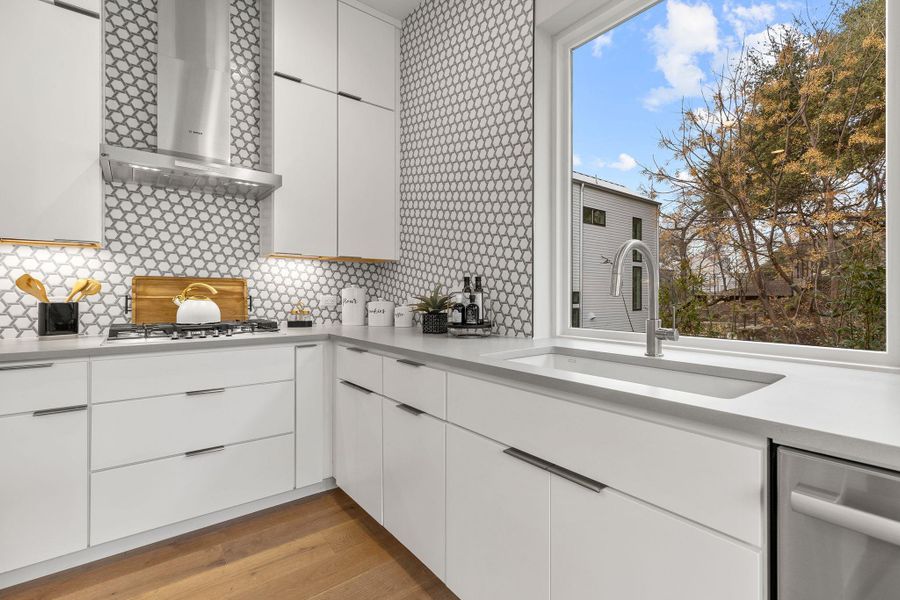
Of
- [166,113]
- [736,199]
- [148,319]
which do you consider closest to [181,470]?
[148,319]

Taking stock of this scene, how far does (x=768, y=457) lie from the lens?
0.78m

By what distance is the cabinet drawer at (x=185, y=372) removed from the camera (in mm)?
1843

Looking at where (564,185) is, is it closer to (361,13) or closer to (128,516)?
(361,13)

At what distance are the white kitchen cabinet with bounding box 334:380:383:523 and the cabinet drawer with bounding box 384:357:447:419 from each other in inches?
6.4

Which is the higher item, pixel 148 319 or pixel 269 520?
pixel 148 319

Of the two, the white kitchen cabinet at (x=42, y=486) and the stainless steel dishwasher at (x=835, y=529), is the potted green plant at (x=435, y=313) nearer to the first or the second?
the white kitchen cabinet at (x=42, y=486)

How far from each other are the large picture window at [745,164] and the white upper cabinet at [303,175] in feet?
5.04

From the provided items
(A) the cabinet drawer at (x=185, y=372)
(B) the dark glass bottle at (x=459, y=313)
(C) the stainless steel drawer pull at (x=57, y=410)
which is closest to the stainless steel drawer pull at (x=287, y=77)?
(A) the cabinet drawer at (x=185, y=372)

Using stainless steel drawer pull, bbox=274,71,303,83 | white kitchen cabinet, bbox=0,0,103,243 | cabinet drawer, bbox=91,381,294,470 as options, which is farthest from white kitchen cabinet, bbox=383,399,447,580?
stainless steel drawer pull, bbox=274,71,303,83

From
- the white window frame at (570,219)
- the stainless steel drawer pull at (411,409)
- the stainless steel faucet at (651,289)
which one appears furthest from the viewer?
the stainless steel drawer pull at (411,409)

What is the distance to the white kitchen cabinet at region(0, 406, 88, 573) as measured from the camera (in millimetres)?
1662

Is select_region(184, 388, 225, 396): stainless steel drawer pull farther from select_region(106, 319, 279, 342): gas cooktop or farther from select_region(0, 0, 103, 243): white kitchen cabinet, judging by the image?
select_region(0, 0, 103, 243): white kitchen cabinet

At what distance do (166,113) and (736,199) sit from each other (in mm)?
2743

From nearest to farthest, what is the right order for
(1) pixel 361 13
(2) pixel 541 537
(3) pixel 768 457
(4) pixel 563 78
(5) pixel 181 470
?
(3) pixel 768 457, (2) pixel 541 537, (5) pixel 181 470, (4) pixel 563 78, (1) pixel 361 13
